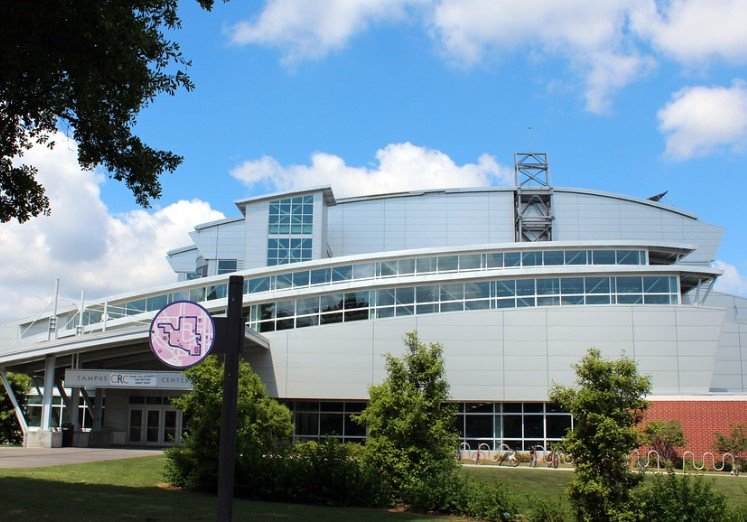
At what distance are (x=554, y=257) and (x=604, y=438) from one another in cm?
2936

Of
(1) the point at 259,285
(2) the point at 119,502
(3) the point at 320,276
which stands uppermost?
(3) the point at 320,276

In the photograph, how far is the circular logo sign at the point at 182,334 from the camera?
21.6ft

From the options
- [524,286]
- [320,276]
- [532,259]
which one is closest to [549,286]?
[524,286]

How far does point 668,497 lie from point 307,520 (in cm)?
637

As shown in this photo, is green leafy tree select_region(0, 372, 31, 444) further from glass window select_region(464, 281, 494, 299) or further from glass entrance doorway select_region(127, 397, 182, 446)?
glass window select_region(464, 281, 494, 299)

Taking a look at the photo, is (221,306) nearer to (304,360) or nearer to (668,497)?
(304,360)

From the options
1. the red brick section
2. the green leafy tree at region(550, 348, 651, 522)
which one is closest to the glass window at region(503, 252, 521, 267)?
the red brick section

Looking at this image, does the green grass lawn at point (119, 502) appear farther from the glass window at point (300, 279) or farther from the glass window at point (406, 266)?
the glass window at point (406, 266)

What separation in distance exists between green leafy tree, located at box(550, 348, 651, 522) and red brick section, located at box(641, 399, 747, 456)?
74.9ft

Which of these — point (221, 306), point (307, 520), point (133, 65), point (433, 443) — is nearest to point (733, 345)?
point (221, 306)

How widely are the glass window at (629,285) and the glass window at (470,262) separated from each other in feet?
24.5

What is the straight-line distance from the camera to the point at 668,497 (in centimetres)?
1307

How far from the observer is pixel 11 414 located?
125 ft

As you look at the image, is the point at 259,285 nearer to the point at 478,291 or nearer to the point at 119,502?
the point at 478,291
